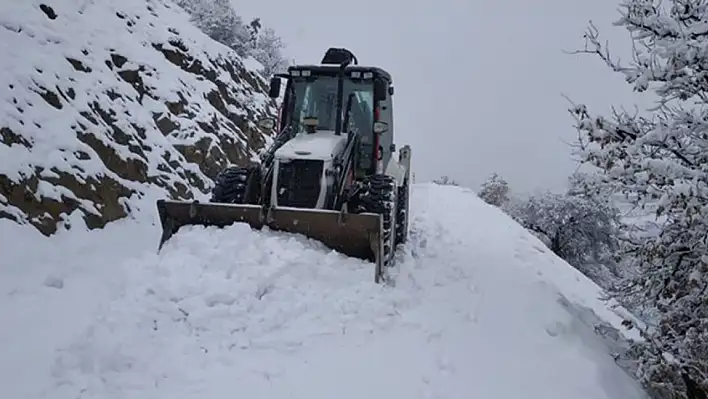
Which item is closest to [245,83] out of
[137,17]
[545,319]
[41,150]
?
[137,17]

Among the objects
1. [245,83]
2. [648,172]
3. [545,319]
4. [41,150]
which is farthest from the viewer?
[245,83]

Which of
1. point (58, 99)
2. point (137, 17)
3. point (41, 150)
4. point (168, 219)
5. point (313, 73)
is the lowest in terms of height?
point (168, 219)

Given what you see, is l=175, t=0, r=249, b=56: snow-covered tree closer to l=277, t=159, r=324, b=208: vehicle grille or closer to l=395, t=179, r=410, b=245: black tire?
l=395, t=179, r=410, b=245: black tire

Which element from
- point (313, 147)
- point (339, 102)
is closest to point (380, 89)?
point (339, 102)

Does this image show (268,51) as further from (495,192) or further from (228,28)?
(495,192)

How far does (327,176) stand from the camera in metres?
6.27

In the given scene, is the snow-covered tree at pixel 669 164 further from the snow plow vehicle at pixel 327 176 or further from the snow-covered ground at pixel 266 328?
the snow plow vehicle at pixel 327 176

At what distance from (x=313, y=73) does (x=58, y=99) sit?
3.51m

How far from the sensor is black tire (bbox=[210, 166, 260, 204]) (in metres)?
6.54

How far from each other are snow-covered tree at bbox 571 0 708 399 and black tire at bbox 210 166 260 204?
11.7ft

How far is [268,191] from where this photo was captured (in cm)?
638

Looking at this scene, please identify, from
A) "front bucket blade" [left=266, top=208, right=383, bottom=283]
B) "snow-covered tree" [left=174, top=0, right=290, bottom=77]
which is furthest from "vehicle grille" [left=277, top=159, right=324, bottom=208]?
"snow-covered tree" [left=174, top=0, right=290, bottom=77]

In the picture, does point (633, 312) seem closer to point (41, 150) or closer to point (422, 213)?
point (422, 213)

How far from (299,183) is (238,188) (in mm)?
790
